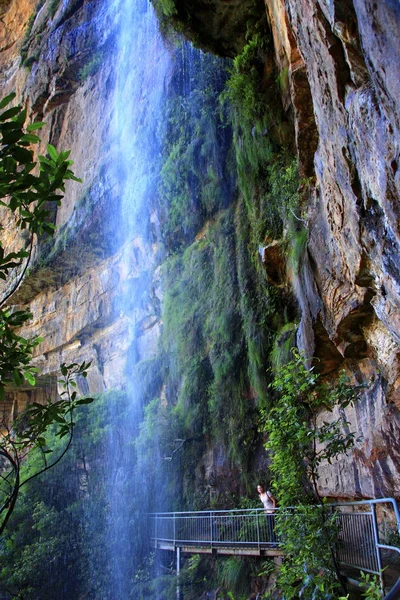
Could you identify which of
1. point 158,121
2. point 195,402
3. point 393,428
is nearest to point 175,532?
point 195,402

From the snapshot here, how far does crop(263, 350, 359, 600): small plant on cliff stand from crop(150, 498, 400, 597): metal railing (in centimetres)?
20

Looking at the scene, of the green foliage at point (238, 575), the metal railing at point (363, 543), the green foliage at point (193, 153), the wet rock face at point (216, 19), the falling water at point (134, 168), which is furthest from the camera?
the falling water at point (134, 168)

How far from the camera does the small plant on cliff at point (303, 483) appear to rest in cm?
486

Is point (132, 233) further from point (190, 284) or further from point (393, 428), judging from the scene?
Answer: point (393, 428)

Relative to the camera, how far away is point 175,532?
11.3m

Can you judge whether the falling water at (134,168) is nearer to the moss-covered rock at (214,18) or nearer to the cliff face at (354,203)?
the moss-covered rock at (214,18)

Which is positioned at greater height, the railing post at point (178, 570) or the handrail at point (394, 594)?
the handrail at point (394, 594)

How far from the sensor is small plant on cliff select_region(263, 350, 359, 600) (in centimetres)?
486

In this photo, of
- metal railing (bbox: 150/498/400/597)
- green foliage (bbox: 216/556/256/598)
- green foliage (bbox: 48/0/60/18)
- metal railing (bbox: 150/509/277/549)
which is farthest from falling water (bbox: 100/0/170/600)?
green foliage (bbox: 48/0/60/18)

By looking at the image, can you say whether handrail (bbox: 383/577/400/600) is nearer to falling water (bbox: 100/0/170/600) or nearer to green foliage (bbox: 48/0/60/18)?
falling water (bbox: 100/0/170/600)

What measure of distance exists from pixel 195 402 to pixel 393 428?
741 cm

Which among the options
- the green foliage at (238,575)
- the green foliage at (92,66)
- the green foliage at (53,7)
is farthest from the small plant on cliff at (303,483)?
the green foliage at (53,7)

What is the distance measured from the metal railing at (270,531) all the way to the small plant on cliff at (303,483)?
8.1 inches

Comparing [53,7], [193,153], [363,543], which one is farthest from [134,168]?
[363,543]
